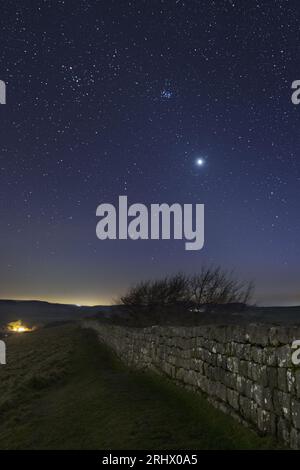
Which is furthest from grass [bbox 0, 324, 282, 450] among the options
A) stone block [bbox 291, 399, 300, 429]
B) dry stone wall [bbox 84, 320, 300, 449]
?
stone block [bbox 291, 399, 300, 429]

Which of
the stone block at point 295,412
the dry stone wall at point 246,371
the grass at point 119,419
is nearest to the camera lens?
the stone block at point 295,412

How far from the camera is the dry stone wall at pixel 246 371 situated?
611 centimetres

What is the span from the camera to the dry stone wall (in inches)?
240

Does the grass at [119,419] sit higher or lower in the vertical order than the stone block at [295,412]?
lower

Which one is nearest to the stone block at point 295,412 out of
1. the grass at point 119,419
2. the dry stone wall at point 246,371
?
the dry stone wall at point 246,371

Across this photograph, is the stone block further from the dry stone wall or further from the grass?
the grass

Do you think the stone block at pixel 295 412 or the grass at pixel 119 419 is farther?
the grass at pixel 119 419

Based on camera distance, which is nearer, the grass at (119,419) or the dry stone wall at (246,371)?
the dry stone wall at (246,371)

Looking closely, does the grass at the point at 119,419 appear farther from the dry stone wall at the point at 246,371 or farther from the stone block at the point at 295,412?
the stone block at the point at 295,412

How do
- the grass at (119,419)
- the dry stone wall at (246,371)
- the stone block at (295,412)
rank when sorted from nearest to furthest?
the stone block at (295,412) → the dry stone wall at (246,371) → the grass at (119,419)

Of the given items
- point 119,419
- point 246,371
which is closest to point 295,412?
point 246,371

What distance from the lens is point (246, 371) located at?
294 inches

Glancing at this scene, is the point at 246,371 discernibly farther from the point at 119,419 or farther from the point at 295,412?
the point at 119,419

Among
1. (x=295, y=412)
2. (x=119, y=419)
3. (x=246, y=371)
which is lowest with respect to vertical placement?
(x=119, y=419)
